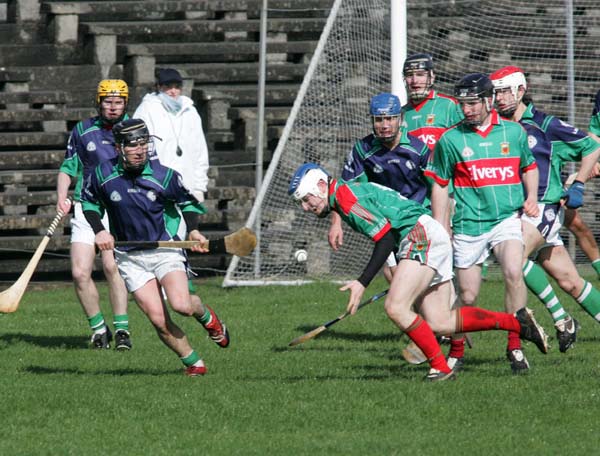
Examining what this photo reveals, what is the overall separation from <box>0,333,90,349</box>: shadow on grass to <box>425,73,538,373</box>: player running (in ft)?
9.18

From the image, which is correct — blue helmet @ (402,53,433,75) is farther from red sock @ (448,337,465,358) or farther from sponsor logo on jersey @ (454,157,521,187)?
red sock @ (448,337,465,358)

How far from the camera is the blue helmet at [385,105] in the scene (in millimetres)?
7695

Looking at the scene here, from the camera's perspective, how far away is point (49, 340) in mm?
9148

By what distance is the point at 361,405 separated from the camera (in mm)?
6367

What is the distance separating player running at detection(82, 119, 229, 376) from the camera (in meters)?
7.36

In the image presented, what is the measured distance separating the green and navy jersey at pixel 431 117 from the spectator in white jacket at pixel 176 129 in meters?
2.14

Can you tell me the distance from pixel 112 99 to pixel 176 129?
1.45m

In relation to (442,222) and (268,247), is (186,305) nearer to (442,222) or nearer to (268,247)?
(442,222)

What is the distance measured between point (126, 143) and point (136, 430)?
201 cm

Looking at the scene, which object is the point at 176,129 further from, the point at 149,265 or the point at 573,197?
the point at 573,197

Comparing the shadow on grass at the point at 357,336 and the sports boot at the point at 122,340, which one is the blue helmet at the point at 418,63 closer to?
the shadow on grass at the point at 357,336

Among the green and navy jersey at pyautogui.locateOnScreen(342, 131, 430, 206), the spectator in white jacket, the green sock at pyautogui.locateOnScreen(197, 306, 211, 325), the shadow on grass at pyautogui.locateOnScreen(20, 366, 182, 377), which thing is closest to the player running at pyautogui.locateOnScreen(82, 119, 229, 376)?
the green sock at pyautogui.locateOnScreen(197, 306, 211, 325)

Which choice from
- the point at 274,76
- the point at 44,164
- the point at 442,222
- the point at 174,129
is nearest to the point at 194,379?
the point at 442,222

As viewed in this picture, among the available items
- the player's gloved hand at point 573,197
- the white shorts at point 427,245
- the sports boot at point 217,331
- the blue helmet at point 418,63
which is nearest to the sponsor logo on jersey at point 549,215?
the player's gloved hand at point 573,197
